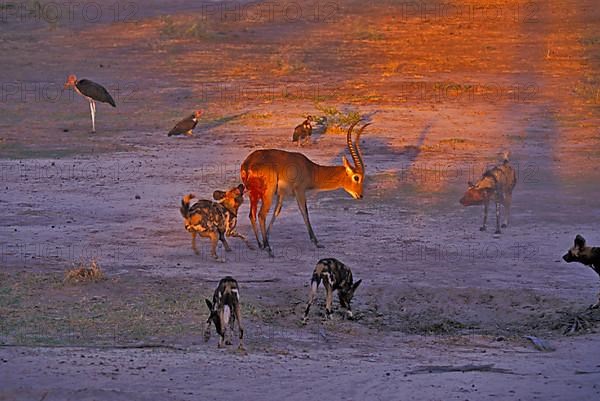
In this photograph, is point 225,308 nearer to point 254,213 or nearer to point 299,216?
point 254,213

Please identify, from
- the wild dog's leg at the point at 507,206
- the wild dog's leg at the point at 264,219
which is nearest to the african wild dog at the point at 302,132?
the wild dog's leg at the point at 507,206

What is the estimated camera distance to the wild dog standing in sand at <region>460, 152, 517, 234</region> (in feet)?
51.8

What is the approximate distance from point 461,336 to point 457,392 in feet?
7.25

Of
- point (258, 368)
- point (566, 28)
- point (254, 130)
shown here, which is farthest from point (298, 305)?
point (566, 28)

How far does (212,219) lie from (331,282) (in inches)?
115

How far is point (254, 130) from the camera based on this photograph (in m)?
22.7

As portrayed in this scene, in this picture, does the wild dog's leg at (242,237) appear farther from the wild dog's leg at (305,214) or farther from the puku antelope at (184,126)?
the puku antelope at (184,126)

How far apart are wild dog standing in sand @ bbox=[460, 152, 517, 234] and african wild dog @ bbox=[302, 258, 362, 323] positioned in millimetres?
4730

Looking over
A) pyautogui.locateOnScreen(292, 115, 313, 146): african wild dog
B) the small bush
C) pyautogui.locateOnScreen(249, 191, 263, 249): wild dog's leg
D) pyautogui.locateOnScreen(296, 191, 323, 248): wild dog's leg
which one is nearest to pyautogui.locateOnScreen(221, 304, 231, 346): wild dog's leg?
pyautogui.locateOnScreen(249, 191, 263, 249): wild dog's leg

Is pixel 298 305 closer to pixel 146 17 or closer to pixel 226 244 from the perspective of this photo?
pixel 226 244

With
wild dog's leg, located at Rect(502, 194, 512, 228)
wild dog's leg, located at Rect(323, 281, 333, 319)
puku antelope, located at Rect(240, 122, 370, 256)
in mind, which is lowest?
wild dog's leg, located at Rect(323, 281, 333, 319)

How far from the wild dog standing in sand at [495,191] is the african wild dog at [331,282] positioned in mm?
4730

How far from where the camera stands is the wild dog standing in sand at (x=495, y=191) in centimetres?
1577

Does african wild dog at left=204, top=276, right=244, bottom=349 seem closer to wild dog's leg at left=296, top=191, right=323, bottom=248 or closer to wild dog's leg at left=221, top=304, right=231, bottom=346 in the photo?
Answer: wild dog's leg at left=221, top=304, right=231, bottom=346
